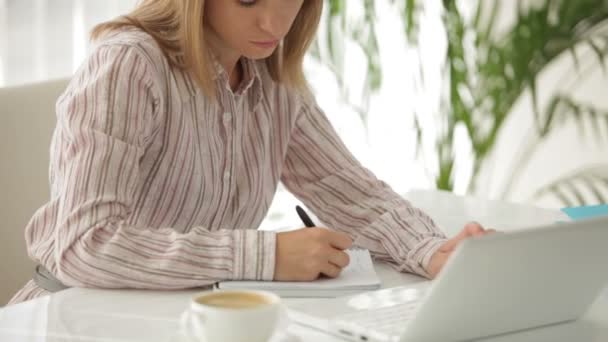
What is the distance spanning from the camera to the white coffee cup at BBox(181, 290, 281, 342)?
2.93 feet

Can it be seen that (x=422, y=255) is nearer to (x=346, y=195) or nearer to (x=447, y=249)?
(x=447, y=249)

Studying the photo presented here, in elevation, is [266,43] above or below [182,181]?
above

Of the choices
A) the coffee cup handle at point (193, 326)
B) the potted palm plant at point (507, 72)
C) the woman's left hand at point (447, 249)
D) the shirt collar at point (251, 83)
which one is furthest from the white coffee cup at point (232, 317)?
the potted palm plant at point (507, 72)

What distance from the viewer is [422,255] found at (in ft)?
4.59

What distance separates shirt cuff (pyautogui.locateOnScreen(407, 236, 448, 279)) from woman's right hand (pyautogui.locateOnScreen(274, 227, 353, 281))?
0.46ft

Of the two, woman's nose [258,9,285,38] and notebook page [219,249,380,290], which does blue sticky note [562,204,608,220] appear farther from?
woman's nose [258,9,285,38]

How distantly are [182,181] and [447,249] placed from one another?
43cm

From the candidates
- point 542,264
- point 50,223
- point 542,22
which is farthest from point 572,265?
point 542,22

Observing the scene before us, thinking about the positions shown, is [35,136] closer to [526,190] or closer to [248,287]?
[248,287]

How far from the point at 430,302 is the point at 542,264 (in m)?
0.14

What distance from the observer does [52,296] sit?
121cm

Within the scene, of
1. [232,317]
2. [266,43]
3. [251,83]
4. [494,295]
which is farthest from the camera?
[251,83]

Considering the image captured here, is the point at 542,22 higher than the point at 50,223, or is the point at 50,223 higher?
the point at 542,22

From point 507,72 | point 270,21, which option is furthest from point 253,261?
point 507,72
